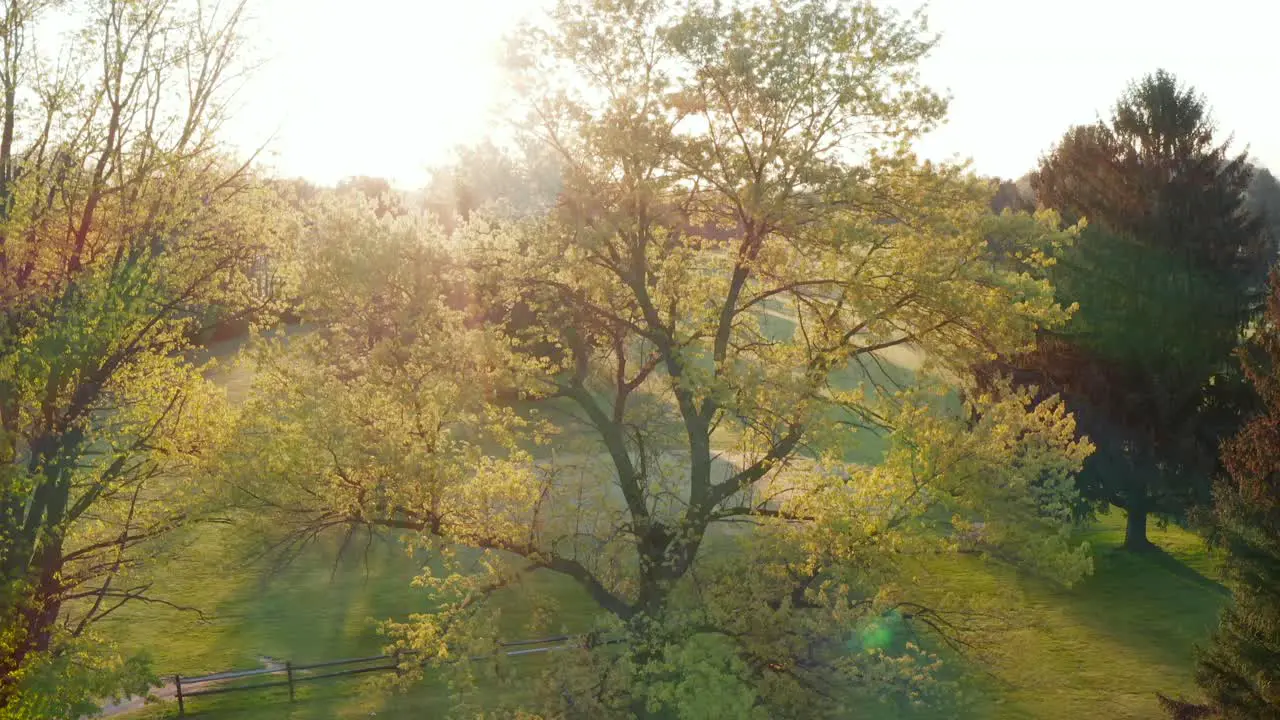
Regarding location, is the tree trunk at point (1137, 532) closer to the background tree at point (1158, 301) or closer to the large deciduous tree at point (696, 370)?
the background tree at point (1158, 301)

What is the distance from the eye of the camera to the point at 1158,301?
95.6ft

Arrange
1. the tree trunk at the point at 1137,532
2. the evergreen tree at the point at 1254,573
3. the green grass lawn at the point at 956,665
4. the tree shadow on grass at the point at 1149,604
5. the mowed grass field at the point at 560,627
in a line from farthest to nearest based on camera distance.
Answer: the tree trunk at the point at 1137,532 < the tree shadow on grass at the point at 1149,604 < the green grass lawn at the point at 956,665 < the mowed grass field at the point at 560,627 < the evergreen tree at the point at 1254,573

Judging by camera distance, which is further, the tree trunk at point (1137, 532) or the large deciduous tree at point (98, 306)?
the tree trunk at point (1137, 532)

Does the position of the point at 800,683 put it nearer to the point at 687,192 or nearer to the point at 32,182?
the point at 687,192

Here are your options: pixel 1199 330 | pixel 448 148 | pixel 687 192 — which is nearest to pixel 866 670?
pixel 687 192

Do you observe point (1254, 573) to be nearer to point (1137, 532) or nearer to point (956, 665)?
point (956, 665)

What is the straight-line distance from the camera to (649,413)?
1908 centimetres

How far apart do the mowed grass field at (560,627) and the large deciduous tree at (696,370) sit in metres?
1.67

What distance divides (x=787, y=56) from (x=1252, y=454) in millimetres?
9420

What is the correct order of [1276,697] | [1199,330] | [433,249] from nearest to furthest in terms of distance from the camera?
[1276,697]
[433,249]
[1199,330]

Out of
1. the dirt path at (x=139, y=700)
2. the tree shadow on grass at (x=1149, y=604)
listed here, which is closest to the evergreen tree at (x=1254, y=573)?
the tree shadow on grass at (x=1149, y=604)

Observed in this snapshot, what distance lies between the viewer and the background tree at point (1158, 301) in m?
29.0

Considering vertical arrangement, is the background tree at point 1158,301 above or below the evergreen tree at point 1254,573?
above

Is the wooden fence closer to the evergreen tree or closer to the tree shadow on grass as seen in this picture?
the evergreen tree
